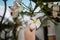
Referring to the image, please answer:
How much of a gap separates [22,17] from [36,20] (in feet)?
0.37

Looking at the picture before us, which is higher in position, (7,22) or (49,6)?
(49,6)

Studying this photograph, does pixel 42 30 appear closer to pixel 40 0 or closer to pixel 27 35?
pixel 27 35

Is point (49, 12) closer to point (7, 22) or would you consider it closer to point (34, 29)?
point (34, 29)

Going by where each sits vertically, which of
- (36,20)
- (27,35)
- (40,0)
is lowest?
(27,35)

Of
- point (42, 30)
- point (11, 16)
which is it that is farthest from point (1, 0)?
point (42, 30)

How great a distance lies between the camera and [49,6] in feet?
2.88

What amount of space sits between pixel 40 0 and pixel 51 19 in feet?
0.52

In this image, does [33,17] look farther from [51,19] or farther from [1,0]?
[1,0]

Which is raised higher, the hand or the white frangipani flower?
the white frangipani flower

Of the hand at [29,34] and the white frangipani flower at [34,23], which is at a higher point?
the white frangipani flower at [34,23]

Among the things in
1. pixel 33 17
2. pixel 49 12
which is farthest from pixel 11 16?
pixel 49 12

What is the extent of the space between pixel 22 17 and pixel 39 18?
0.12 meters

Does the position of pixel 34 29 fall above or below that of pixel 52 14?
→ below

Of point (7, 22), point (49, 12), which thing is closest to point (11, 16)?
point (7, 22)
